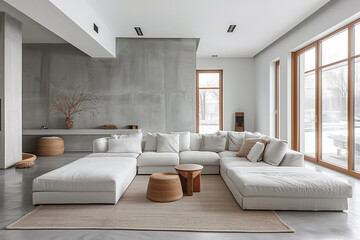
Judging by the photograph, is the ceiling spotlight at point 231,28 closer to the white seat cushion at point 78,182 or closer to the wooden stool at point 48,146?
the white seat cushion at point 78,182

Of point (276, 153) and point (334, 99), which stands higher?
point (334, 99)

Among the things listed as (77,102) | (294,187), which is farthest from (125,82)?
(294,187)

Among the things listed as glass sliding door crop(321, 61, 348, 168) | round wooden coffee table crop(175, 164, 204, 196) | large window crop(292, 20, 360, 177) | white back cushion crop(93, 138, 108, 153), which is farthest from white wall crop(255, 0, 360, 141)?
white back cushion crop(93, 138, 108, 153)

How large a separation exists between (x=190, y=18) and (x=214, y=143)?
2837mm

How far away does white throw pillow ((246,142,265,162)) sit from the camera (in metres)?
4.32

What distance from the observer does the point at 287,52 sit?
6801 millimetres

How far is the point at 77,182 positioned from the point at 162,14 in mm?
3943

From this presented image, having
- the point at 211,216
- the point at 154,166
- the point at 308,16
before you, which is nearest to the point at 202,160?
the point at 154,166

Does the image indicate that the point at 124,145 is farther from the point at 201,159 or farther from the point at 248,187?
the point at 248,187

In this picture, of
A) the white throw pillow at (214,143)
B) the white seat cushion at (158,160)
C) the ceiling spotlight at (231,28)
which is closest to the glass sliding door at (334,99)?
the ceiling spotlight at (231,28)

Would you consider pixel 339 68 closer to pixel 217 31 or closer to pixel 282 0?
pixel 282 0

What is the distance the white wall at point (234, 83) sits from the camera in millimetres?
9727

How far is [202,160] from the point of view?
15.8ft

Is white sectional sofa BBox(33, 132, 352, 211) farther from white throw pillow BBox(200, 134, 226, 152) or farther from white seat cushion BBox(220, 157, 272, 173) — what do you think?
white throw pillow BBox(200, 134, 226, 152)
